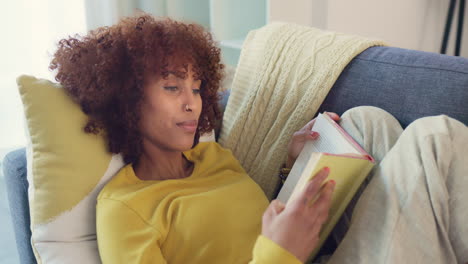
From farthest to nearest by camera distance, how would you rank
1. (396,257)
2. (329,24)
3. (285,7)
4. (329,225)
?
(329,24), (285,7), (329,225), (396,257)

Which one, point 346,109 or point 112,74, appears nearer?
point 112,74

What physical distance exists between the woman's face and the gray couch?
338 millimetres

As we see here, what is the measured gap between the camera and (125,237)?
910 millimetres

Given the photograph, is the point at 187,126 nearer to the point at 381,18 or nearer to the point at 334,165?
the point at 334,165

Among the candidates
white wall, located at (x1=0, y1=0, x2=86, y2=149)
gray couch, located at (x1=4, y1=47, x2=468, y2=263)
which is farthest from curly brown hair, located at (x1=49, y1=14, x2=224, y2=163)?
white wall, located at (x1=0, y1=0, x2=86, y2=149)

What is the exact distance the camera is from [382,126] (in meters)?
1.04

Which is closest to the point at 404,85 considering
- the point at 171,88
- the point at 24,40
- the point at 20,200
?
the point at 171,88

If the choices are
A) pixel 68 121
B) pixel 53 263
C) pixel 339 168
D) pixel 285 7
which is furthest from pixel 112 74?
pixel 285 7

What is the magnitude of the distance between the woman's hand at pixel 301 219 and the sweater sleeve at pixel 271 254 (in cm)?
1

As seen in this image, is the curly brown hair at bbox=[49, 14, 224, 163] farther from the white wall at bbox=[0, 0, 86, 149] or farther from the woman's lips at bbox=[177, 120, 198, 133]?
the white wall at bbox=[0, 0, 86, 149]

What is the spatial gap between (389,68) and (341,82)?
0.12 metres

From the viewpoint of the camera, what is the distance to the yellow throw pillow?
1.02 metres

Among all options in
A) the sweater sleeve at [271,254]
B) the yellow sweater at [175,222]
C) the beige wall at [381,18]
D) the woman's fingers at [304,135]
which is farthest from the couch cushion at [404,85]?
the beige wall at [381,18]

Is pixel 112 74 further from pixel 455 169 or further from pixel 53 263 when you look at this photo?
pixel 455 169
